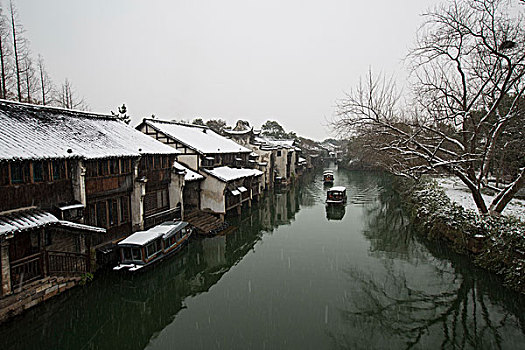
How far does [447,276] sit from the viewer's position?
14.1m

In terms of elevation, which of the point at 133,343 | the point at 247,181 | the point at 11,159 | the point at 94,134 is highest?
the point at 94,134

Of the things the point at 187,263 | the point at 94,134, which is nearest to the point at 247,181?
the point at 187,263

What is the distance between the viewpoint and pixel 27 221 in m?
9.79

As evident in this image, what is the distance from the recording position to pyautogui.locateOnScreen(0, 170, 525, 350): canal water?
9488mm

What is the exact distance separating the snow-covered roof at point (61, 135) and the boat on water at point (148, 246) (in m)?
3.91

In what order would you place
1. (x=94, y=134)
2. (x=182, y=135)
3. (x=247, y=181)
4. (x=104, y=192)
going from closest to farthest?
1. (x=104, y=192)
2. (x=94, y=134)
3. (x=182, y=135)
4. (x=247, y=181)

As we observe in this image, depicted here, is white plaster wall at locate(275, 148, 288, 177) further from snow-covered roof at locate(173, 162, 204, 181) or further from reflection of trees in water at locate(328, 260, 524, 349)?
reflection of trees in water at locate(328, 260, 524, 349)

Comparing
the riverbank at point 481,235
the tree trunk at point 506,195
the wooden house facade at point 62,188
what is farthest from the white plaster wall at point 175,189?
the tree trunk at point 506,195

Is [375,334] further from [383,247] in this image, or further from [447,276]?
[383,247]

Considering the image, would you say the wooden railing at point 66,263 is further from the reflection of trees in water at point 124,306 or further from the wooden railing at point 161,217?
the wooden railing at point 161,217

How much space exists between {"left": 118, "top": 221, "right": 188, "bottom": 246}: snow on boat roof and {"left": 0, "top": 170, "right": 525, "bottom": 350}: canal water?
1.64 meters

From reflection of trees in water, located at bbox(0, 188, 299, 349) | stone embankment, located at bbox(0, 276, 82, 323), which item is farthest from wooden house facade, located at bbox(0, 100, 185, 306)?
reflection of trees in water, located at bbox(0, 188, 299, 349)

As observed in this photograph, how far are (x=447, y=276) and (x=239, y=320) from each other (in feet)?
32.6

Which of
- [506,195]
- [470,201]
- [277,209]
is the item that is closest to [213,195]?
[277,209]
